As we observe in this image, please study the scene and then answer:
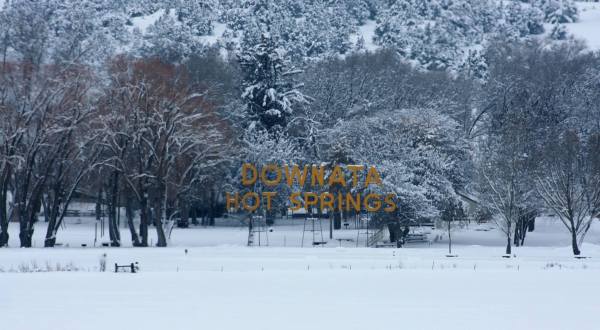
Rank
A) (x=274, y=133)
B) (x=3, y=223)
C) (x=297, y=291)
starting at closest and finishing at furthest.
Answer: (x=297, y=291)
(x=3, y=223)
(x=274, y=133)

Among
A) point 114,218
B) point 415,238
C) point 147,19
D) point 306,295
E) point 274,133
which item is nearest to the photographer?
point 306,295

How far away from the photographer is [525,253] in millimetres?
45969

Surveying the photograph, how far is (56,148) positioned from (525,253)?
30.2 metres

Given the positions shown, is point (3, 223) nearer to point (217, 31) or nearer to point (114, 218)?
point (114, 218)

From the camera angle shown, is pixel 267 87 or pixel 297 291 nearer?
pixel 297 291

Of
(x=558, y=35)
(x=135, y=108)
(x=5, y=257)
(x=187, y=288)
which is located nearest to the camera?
(x=187, y=288)

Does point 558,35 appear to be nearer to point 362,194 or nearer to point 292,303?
point 362,194

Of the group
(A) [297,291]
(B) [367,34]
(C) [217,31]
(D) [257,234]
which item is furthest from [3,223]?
(B) [367,34]

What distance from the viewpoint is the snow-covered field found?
20.4 metres

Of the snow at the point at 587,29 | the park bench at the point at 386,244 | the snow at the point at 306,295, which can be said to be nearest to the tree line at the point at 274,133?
the park bench at the point at 386,244

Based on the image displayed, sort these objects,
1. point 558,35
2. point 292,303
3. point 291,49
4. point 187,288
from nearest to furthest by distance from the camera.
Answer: point 292,303 < point 187,288 < point 291,49 < point 558,35

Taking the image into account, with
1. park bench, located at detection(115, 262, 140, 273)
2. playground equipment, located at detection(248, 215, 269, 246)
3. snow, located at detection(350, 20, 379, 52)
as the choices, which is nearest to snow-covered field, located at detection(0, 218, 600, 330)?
park bench, located at detection(115, 262, 140, 273)

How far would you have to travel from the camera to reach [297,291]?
85.3 ft

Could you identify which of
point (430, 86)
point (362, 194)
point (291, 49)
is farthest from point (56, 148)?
point (291, 49)
